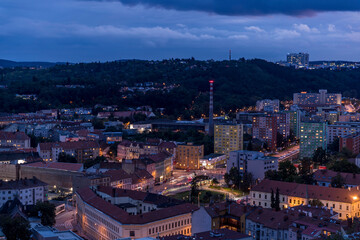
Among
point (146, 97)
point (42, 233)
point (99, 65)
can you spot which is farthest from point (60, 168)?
point (99, 65)

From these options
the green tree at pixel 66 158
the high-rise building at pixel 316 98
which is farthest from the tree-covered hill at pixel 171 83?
the green tree at pixel 66 158

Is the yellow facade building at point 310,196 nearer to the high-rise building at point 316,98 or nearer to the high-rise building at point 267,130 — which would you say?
the high-rise building at point 267,130

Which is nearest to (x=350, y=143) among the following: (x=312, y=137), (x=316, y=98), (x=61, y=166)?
(x=312, y=137)

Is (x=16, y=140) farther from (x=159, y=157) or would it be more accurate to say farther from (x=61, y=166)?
(x=159, y=157)

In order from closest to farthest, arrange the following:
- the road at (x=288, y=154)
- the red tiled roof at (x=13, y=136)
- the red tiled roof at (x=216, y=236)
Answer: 1. the red tiled roof at (x=216, y=236)
2. the road at (x=288, y=154)
3. the red tiled roof at (x=13, y=136)

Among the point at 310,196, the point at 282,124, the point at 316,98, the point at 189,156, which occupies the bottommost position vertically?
the point at 189,156
